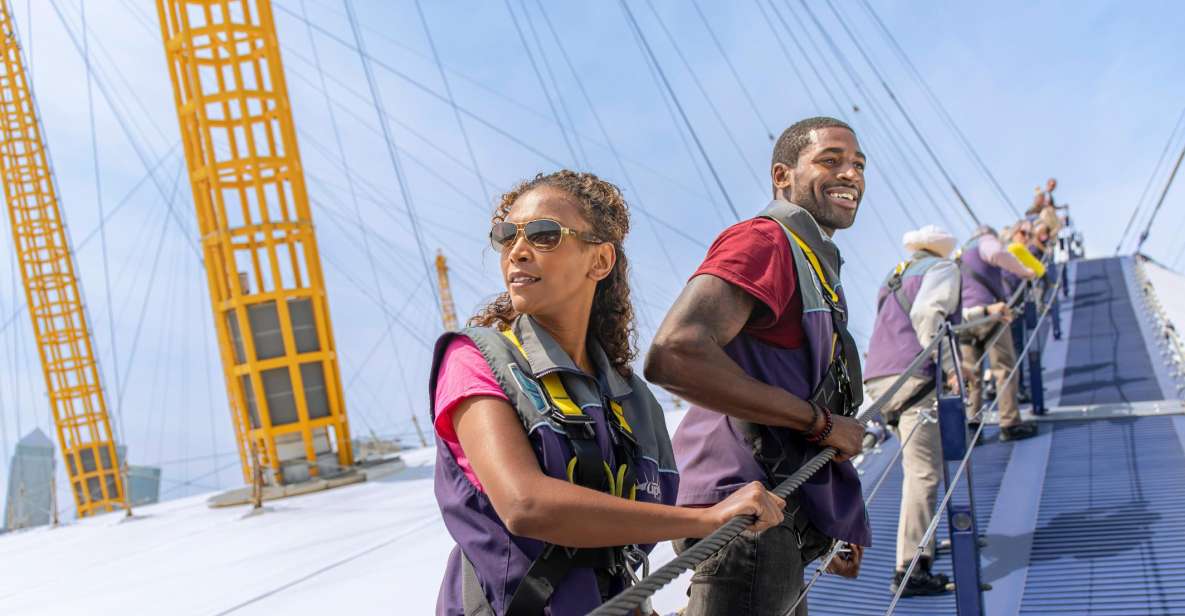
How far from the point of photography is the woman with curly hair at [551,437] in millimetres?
1373

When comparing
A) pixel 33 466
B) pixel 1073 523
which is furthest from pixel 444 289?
pixel 1073 523

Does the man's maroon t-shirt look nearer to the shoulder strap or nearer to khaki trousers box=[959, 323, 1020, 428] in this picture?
the shoulder strap

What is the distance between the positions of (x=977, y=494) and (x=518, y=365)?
515 cm

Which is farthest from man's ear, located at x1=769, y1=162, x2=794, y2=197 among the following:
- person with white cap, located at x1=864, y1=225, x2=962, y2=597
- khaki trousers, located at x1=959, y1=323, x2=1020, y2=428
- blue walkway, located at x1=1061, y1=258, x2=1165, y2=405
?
blue walkway, located at x1=1061, y1=258, x2=1165, y2=405

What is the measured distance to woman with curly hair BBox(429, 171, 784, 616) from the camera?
54.1 inches

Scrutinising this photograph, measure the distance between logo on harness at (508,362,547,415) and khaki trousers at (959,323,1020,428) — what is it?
19.8ft

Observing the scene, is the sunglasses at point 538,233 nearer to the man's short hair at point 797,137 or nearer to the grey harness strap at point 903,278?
the man's short hair at point 797,137

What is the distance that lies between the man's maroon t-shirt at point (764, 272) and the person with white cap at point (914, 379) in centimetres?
227

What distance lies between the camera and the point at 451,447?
4.92 feet

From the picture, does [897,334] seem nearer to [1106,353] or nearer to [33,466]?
[1106,353]

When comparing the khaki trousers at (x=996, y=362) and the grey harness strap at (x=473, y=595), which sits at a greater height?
the grey harness strap at (x=473, y=595)

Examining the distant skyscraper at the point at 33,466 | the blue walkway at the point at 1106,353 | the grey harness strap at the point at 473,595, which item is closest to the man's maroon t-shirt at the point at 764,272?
the grey harness strap at the point at 473,595

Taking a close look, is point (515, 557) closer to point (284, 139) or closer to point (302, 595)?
point (302, 595)

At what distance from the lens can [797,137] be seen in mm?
2441
